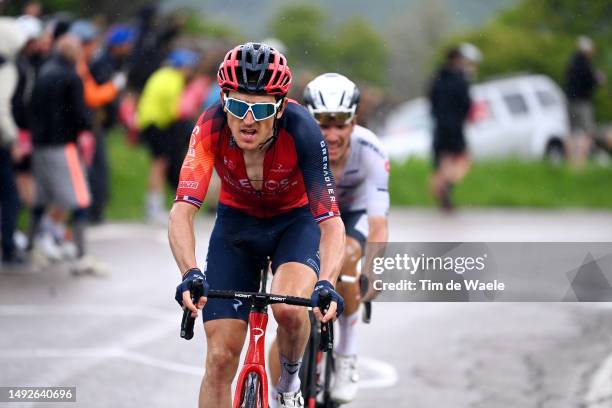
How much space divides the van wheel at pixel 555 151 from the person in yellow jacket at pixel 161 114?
11.5 m

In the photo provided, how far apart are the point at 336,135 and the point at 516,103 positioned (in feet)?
65.2

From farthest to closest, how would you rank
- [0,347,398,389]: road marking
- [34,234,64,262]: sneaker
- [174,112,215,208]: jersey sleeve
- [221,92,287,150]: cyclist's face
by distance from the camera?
[34,234,64,262]: sneaker
[0,347,398,389]: road marking
[174,112,215,208]: jersey sleeve
[221,92,287,150]: cyclist's face

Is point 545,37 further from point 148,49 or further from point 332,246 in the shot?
point 332,246

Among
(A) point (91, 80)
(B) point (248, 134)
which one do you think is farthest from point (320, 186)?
(A) point (91, 80)

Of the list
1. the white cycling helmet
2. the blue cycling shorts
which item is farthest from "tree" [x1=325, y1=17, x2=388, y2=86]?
the blue cycling shorts

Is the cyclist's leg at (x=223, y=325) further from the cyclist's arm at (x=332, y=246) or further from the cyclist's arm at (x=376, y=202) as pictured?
the cyclist's arm at (x=376, y=202)

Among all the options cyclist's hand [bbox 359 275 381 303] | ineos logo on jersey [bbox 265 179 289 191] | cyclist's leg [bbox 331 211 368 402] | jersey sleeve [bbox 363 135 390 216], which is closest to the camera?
ineos logo on jersey [bbox 265 179 289 191]

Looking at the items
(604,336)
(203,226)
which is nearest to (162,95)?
(203,226)

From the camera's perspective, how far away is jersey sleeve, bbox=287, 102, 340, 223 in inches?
247

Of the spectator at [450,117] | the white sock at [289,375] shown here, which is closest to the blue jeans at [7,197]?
the white sock at [289,375]

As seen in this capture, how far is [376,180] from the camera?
311 inches

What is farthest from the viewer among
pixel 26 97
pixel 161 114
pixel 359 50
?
pixel 359 50

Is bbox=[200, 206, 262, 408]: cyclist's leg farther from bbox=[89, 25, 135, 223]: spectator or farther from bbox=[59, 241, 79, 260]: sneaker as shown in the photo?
bbox=[89, 25, 135, 223]: spectator

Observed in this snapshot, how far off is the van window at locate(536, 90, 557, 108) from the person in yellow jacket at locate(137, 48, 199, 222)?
41.3 feet
